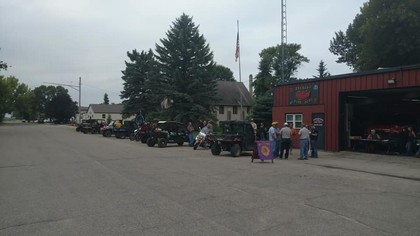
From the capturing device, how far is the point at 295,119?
A: 2548 cm

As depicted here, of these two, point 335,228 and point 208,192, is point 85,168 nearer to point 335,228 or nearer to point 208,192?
point 208,192

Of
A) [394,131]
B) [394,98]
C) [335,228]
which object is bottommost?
[335,228]

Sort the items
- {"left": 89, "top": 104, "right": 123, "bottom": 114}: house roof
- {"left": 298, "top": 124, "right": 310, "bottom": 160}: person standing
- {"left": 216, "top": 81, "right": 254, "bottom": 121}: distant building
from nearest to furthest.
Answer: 1. {"left": 298, "top": 124, "right": 310, "bottom": 160}: person standing
2. {"left": 216, "top": 81, "right": 254, "bottom": 121}: distant building
3. {"left": 89, "top": 104, "right": 123, "bottom": 114}: house roof

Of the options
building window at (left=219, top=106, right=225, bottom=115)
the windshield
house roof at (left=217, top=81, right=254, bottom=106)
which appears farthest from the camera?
house roof at (left=217, top=81, right=254, bottom=106)

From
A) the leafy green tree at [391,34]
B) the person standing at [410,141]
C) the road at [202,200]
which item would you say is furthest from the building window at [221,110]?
the road at [202,200]

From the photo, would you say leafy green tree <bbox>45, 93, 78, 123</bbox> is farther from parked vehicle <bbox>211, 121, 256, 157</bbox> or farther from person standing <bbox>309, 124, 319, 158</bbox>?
person standing <bbox>309, 124, 319, 158</bbox>

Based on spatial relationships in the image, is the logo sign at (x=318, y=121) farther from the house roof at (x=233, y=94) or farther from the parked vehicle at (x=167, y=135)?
the house roof at (x=233, y=94)

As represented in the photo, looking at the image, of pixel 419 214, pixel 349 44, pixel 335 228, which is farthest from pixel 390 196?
pixel 349 44

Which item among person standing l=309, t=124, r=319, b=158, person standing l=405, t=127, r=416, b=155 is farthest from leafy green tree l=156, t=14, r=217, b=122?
person standing l=405, t=127, r=416, b=155

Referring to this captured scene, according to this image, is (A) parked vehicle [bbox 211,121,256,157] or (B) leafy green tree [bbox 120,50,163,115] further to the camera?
(B) leafy green tree [bbox 120,50,163,115]

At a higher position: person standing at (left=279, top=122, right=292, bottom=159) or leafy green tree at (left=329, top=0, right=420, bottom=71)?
leafy green tree at (left=329, top=0, right=420, bottom=71)

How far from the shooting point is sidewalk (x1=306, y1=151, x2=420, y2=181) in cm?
1422

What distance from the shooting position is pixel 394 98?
79.4 ft

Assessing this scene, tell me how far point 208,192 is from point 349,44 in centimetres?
5104
